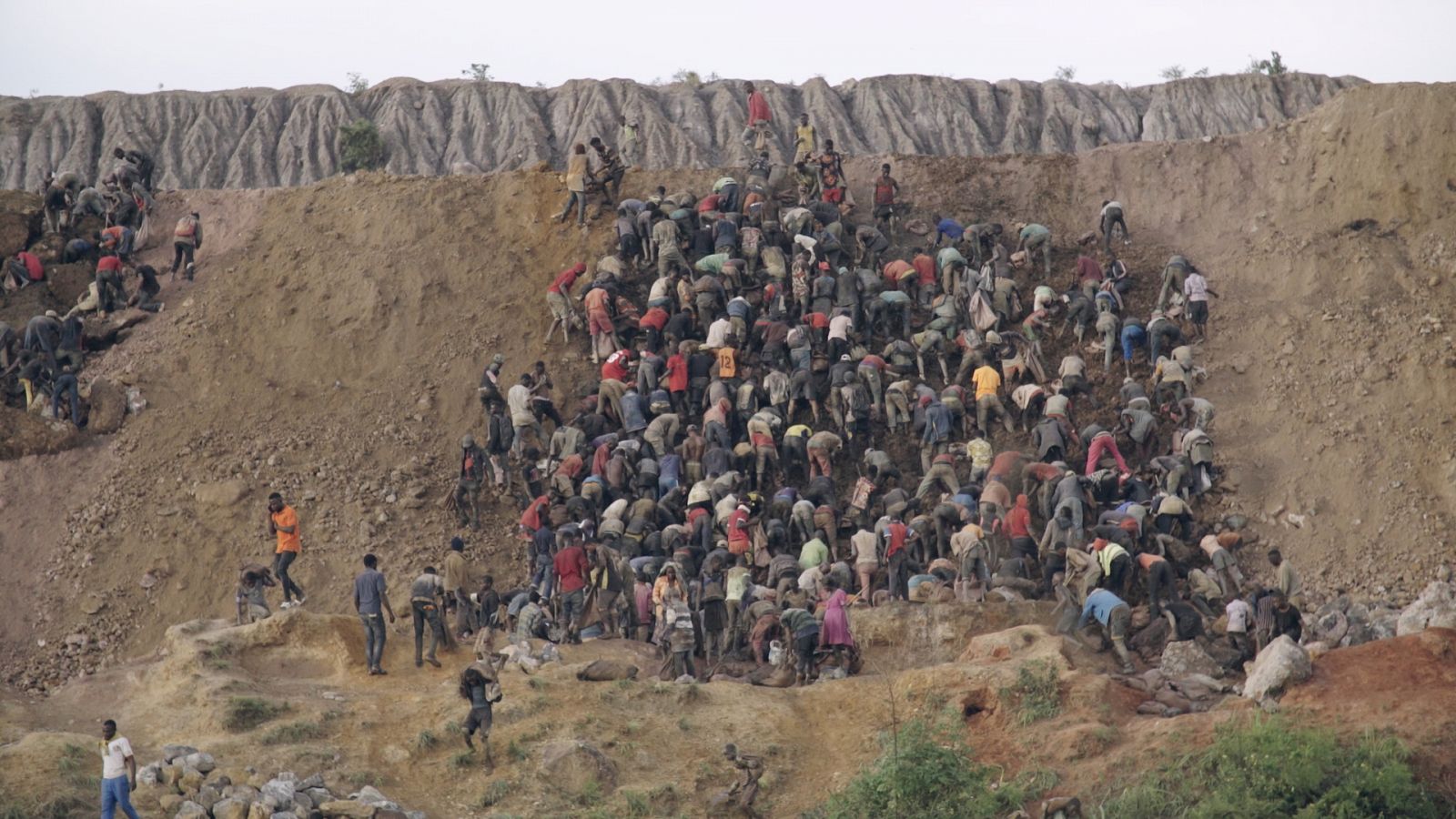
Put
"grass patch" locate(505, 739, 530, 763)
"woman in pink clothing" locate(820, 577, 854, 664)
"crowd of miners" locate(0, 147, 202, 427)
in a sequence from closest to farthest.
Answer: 1. "grass patch" locate(505, 739, 530, 763)
2. "woman in pink clothing" locate(820, 577, 854, 664)
3. "crowd of miners" locate(0, 147, 202, 427)

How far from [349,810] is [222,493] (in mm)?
9671

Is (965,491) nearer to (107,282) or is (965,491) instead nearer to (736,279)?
(736,279)

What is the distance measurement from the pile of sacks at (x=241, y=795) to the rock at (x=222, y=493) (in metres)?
8.22

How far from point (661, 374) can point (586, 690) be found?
23.2 ft

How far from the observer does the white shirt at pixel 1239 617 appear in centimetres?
1725

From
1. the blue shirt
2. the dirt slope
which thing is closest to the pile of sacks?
the dirt slope

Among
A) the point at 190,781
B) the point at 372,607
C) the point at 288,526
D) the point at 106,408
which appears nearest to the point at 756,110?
the point at 106,408

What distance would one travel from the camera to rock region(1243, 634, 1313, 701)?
48.3ft

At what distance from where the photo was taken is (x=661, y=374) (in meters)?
22.6

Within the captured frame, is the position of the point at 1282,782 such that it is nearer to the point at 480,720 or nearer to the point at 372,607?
the point at 480,720

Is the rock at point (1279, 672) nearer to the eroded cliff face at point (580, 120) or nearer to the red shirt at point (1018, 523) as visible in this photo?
the red shirt at point (1018, 523)

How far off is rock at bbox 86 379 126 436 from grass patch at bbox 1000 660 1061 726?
14049mm

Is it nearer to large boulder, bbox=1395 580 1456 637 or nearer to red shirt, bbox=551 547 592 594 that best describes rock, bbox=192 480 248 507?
red shirt, bbox=551 547 592 594

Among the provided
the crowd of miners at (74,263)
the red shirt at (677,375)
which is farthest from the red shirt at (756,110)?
the crowd of miners at (74,263)
